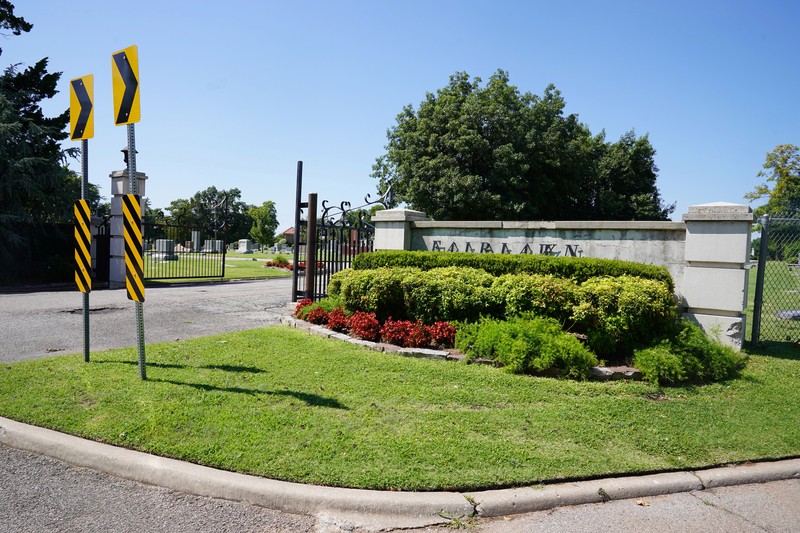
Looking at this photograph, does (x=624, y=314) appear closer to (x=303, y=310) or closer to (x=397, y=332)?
(x=397, y=332)

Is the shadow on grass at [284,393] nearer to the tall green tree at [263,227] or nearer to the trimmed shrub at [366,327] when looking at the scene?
the trimmed shrub at [366,327]

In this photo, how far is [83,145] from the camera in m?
6.41

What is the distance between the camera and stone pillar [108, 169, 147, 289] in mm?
16625

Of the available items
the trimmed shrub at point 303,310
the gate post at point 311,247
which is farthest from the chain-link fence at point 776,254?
the gate post at point 311,247

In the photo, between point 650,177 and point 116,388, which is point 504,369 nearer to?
point 116,388

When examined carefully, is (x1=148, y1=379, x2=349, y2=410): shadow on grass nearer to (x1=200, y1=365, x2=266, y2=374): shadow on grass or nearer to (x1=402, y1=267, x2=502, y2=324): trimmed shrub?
(x1=200, y1=365, x2=266, y2=374): shadow on grass

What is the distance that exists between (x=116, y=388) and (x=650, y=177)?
113 feet

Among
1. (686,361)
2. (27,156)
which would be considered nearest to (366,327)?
(686,361)

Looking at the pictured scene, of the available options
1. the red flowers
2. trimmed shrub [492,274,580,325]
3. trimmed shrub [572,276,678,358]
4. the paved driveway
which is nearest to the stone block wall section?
trimmed shrub [572,276,678,358]

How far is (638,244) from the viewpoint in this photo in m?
8.46

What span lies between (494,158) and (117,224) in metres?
16.5

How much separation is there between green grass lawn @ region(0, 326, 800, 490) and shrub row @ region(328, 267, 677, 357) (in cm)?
100

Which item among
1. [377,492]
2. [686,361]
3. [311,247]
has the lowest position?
[377,492]

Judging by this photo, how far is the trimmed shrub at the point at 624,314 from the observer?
671 cm
